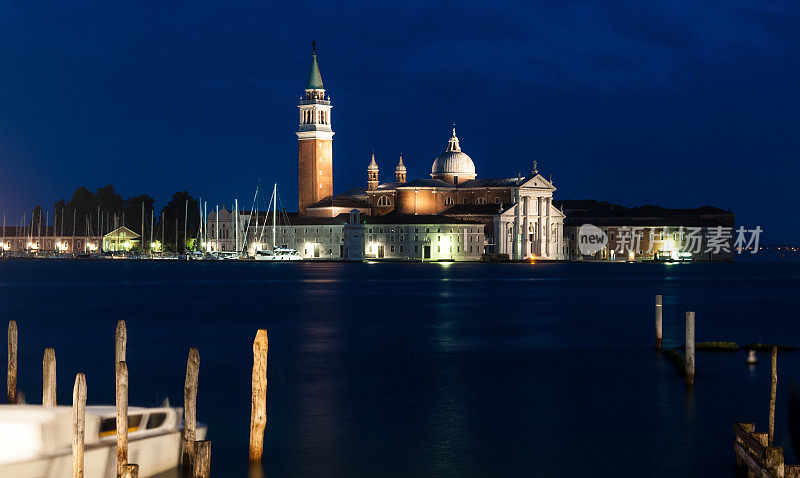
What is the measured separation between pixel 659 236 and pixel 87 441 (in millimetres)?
147487

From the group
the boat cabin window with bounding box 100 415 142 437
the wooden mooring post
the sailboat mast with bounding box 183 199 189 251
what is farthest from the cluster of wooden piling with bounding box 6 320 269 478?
the sailboat mast with bounding box 183 199 189 251

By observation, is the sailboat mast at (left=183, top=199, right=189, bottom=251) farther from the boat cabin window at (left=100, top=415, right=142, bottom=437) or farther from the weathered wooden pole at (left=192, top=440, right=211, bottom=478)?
the weathered wooden pole at (left=192, top=440, right=211, bottom=478)

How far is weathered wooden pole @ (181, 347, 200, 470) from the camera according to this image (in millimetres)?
14500

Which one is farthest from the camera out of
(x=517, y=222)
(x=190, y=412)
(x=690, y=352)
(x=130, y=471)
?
(x=517, y=222)

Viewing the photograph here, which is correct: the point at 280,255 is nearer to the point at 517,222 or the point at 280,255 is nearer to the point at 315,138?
the point at 315,138

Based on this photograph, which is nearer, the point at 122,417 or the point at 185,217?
the point at 122,417

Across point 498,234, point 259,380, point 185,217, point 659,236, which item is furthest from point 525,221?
point 259,380

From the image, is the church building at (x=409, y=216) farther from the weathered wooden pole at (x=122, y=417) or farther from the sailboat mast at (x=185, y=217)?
the weathered wooden pole at (x=122, y=417)

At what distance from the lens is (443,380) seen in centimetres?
2459

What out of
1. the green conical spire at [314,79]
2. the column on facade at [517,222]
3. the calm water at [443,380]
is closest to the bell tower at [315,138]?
the green conical spire at [314,79]

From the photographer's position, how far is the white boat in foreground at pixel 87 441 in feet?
43.5

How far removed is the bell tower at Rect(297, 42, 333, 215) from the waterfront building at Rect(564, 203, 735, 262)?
121 feet

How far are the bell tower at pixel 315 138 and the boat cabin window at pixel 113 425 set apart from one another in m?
139

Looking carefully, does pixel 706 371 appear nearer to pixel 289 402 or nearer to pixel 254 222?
pixel 289 402
